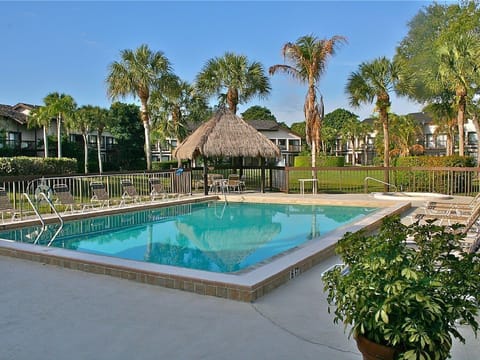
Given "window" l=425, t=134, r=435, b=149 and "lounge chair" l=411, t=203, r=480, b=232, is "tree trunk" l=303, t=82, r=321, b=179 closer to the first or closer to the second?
"lounge chair" l=411, t=203, r=480, b=232

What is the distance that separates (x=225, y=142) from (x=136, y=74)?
22.6ft

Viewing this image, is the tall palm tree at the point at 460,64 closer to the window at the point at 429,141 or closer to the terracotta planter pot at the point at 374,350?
the terracotta planter pot at the point at 374,350

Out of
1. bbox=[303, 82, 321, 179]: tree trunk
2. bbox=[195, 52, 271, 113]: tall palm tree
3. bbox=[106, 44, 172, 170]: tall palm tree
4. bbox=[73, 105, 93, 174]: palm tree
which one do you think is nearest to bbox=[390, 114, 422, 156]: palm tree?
bbox=[195, 52, 271, 113]: tall palm tree

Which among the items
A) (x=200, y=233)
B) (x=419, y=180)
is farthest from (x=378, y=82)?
(x=200, y=233)

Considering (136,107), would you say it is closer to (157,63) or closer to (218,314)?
(157,63)

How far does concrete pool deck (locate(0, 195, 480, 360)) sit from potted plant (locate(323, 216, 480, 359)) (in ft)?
3.50

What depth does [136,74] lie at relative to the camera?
20.7 metres

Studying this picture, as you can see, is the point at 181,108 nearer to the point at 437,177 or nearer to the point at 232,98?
the point at 232,98

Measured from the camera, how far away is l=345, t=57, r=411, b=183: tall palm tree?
59.7ft

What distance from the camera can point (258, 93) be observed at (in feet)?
70.6

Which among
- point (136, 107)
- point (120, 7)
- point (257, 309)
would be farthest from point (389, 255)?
point (136, 107)

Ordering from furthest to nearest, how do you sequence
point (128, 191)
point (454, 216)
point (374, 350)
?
point (128, 191) < point (454, 216) < point (374, 350)

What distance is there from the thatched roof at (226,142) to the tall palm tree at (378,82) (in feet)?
15.7

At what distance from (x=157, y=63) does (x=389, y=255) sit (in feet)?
68.6
